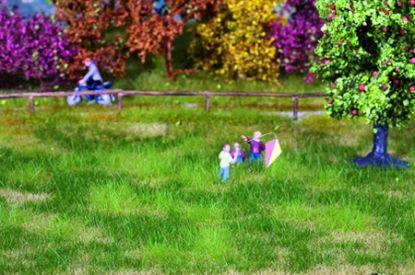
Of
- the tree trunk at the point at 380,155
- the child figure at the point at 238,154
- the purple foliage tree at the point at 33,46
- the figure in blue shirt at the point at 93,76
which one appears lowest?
the tree trunk at the point at 380,155

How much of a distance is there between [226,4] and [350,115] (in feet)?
45.0

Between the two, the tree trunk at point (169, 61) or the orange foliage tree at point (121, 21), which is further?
the tree trunk at point (169, 61)

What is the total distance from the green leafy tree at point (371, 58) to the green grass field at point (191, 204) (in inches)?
50.1

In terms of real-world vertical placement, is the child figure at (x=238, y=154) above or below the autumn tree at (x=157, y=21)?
below

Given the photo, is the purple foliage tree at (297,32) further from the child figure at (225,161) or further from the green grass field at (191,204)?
the child figure at (225,161)

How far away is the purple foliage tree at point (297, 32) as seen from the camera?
97.3 ft

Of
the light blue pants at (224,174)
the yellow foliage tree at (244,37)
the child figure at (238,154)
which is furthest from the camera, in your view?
the yellow foliage tree at (244,37)

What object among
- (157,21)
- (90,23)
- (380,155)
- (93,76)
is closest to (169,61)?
(157,21)

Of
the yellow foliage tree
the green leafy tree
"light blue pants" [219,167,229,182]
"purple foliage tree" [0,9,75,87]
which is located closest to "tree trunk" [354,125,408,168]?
the green leafy tree

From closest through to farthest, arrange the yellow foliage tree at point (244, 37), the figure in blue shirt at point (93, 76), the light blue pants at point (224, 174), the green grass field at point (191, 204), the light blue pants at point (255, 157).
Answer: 1. the green grass field at point (191, 204)
2. the light blue pants at point (224, 174)
3. the light blue pants at point (255, 157)
4. the figure in blue shirt at point (93, 76)
5. the yellow foliage tree at point (244, 37)

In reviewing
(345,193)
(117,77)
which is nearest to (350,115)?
(345,193)

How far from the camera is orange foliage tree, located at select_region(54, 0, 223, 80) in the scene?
2844 centimetres

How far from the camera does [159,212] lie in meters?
13.6

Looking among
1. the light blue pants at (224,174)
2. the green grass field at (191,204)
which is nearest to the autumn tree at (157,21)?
the green grass field at (191,204)
